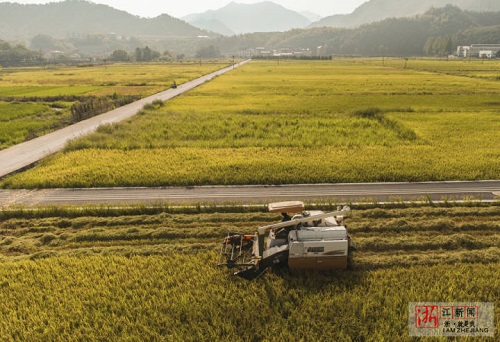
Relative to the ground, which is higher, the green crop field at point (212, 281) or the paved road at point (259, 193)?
the paved road at point (259, 193)

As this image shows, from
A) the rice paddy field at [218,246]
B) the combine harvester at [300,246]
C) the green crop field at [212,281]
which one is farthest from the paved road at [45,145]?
the combine harvester at [300,246]

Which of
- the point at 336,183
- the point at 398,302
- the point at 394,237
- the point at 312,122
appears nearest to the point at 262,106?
the point at 312,122

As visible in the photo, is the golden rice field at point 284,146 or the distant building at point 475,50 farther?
the distant building at point 475,50

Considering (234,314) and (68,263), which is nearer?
(234,314)

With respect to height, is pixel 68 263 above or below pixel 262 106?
below

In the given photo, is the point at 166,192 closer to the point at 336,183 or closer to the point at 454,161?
the point at 336,183

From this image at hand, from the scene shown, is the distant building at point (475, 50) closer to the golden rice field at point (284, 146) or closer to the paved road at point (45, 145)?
the golden rice field at point (284, 146)

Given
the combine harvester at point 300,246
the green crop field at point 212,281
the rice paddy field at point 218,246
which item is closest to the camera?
the green crop field at point 212,281
